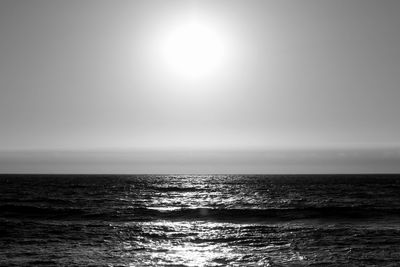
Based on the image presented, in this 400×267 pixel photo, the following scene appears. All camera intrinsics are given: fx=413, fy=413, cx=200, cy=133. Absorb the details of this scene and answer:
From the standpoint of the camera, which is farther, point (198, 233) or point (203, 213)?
point (203, 213)

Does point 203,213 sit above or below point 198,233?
above

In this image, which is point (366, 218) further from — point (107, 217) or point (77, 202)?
point (77, 202)

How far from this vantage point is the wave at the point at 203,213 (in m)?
48.5

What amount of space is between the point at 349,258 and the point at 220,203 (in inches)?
1493

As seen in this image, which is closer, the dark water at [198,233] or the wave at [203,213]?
the dark water at [198,233]

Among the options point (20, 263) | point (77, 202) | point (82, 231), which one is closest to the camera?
point (20, 263)

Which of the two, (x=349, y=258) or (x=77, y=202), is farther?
(x=77, y=202)

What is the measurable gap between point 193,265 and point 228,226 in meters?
18.2

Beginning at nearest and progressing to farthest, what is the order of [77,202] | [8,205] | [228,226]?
[228,226], [8,205], [77,202]

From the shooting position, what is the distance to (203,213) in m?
53.7

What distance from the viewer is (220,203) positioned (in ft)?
210

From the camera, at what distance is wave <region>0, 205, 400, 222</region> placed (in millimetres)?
48519

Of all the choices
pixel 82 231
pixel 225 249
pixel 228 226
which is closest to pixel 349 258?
pixel 225 249

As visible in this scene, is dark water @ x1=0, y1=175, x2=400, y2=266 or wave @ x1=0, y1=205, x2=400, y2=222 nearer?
dark water @ x1=0, y1=175, x2=400, y2=266
